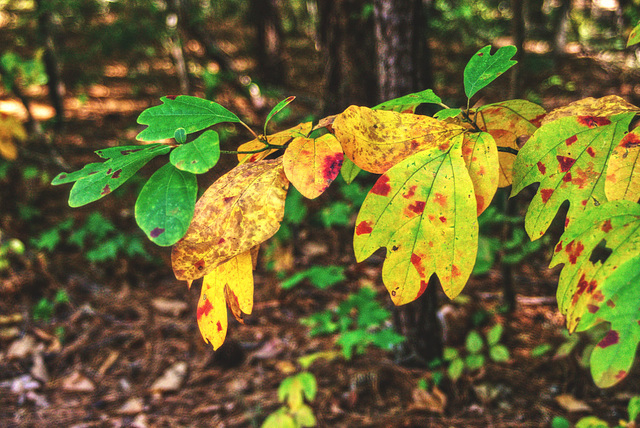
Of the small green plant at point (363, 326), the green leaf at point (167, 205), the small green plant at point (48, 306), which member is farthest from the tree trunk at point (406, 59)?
the small green plant at point (48, 306)

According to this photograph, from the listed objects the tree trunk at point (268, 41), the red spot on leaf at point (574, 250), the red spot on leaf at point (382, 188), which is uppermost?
the tree trunk at point (268, 41)

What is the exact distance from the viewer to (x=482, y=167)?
56 centimetres

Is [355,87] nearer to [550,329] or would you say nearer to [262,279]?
[262,279]

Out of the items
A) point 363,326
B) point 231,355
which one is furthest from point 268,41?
point 363,326

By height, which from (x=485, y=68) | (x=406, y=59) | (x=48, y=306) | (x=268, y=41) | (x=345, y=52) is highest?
(x=268, y=41)

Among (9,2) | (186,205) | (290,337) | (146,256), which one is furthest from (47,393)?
(9,2)

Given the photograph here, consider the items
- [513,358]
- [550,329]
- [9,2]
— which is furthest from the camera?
[9,2]

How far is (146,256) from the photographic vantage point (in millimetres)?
3357

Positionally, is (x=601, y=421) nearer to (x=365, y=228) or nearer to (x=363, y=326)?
(x=363, y=326)

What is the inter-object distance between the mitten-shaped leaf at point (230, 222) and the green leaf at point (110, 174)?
0.36ft

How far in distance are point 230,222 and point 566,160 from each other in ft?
1.65

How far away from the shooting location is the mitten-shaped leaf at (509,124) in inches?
27.5

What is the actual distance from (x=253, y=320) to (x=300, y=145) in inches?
95.0

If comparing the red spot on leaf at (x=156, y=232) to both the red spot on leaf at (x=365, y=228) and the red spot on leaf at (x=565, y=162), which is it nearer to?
the red spot on leaf at (x=365, y=228)
